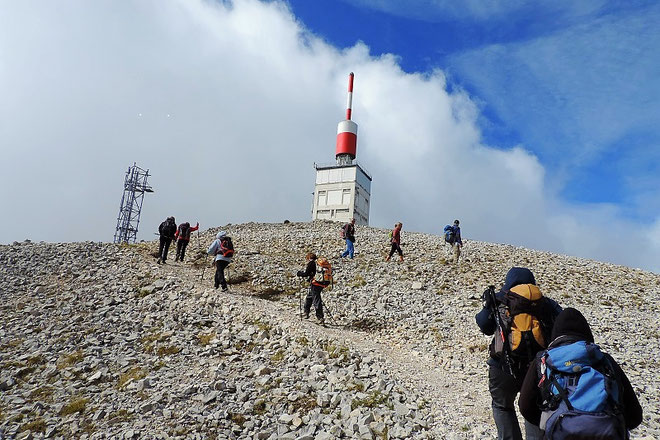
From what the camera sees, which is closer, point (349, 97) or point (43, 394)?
point (43, 394)

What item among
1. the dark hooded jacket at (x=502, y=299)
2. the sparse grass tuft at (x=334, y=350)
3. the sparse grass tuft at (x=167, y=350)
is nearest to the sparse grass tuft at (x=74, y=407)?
the sparse grass tuft at (x=167, y=350)

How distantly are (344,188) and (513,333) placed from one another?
53438 millimetres

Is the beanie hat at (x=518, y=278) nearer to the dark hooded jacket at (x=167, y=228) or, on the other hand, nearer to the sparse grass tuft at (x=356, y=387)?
the sparse grass tuft at (x=356, y=387)

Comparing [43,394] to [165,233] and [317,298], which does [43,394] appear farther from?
[165,233]

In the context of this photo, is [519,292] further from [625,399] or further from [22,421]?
[22,421]

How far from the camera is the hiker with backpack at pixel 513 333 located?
5355 millimetres

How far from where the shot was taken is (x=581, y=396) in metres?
4.03

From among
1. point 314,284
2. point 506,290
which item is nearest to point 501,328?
point 506,290

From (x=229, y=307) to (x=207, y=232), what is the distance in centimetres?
2455

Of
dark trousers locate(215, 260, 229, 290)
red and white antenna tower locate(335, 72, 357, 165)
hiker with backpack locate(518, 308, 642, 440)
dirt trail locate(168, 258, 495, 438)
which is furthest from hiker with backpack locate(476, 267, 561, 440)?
red and white antenna tower locate(335, 72, 357, 165)

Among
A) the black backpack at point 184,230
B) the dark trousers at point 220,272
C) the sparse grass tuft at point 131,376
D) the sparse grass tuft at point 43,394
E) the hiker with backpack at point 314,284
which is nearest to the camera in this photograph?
the sparse grass tuft at point 43,394

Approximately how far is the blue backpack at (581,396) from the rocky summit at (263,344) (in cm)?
493

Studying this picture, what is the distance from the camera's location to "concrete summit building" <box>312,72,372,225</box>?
57.4 m

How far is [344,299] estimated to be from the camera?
1905 cm
